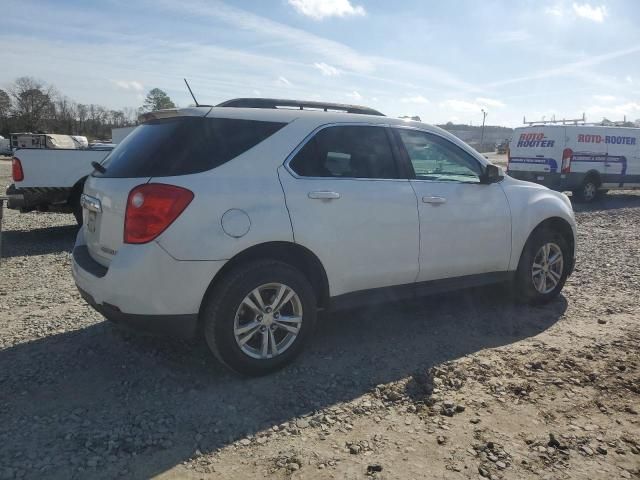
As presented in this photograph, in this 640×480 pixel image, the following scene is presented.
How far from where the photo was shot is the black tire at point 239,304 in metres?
3.24

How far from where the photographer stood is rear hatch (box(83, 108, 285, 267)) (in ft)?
10.6

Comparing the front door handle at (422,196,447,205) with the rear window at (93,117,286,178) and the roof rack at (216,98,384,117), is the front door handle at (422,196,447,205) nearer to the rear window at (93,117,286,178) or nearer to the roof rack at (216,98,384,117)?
the roof rack at (216,98,384,117)

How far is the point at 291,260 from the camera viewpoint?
359 centimetres

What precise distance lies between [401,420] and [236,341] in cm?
114

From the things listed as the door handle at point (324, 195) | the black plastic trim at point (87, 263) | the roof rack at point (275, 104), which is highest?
the roof rack at point (275, 104)

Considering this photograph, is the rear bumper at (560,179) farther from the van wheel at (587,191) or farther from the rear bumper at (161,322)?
the rear bumper at (161,322)

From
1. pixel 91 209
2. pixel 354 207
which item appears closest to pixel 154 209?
pixel 91 209

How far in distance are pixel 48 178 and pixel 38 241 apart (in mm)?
1040

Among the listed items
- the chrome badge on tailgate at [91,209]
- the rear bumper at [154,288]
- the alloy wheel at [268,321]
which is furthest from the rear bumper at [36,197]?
the alloy wheel at [268,321]

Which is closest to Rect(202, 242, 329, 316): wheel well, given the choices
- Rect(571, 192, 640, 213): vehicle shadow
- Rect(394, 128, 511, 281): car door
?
Rect(394, 128, 511, 281): car door

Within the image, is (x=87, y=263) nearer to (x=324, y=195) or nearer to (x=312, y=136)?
(x=324, y=195)

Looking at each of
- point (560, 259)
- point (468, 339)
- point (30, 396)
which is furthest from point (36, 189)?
point (560, 259)

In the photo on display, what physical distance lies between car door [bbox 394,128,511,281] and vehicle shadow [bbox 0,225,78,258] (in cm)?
565

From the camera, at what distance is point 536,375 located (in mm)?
3646
